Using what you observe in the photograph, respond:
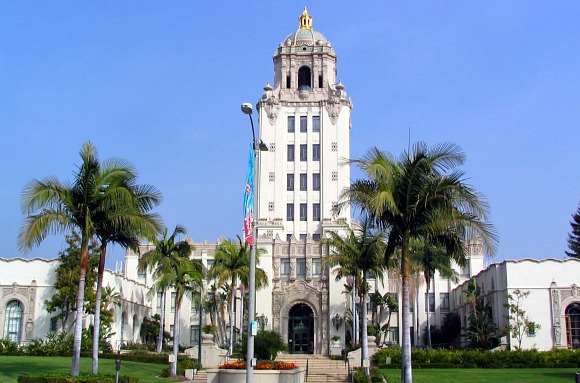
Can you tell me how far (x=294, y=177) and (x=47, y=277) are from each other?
2965 centimetres

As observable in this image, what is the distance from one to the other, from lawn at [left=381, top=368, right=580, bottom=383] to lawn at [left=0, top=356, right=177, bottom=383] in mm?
13026

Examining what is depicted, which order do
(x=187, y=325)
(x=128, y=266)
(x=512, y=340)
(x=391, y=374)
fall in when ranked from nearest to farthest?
(x=391, y=374)
(x=512, y=340)
(x=187, y=325)
(x=128, y=266)

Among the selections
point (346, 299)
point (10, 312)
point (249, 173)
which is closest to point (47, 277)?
point (10, 312)

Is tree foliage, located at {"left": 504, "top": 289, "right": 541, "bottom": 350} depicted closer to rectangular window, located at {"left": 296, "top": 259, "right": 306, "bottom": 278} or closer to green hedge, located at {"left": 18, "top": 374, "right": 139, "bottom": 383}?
rectangular window, located at {"left": 296, "top": 259, "right": 306, "bottom": 278}

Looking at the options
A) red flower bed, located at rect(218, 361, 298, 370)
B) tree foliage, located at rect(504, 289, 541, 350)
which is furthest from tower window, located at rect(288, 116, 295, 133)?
red flower bed, located at rect(218, 361, 298, 370)

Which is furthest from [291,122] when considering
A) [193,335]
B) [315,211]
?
[193,335]

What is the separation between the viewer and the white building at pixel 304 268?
4944 centimetres

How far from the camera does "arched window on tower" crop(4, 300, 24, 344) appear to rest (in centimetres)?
5103

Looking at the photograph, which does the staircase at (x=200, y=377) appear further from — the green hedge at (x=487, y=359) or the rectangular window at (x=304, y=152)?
A: the rectangular window at (x=304, y=152)

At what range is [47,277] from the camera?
169ft

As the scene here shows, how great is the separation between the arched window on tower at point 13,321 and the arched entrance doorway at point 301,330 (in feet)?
82.3

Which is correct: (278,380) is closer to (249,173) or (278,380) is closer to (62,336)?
(249,173)

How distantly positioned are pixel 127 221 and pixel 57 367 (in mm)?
13611

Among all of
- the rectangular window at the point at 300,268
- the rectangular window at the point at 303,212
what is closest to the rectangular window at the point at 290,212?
the rectangular window at the point at 303,212
